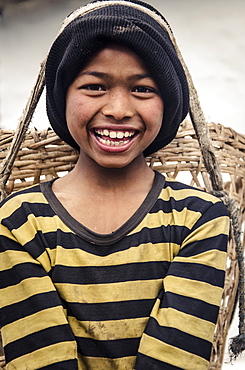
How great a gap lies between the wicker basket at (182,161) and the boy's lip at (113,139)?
1.14 ft

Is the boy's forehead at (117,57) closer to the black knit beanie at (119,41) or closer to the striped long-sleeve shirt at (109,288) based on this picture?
the black knit beanie at (119,41)

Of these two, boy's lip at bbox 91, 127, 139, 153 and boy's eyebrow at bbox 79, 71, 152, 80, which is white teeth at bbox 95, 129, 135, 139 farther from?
boy's eyebrow at bbox 79, 71, 152, 80

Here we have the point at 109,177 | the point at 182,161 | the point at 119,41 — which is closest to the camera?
the point at 119,41

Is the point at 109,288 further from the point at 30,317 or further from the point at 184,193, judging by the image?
the point at 184,193

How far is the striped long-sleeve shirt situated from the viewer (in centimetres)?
107

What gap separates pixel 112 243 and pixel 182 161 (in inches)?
18.1

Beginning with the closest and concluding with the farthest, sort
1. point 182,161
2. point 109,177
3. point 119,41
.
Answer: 1. point 119,41
2. point 109,177
3. point 182,161

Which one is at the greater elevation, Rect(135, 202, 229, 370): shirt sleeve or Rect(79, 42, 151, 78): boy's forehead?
Rect(79, 42, 151, 78): boy's forehead

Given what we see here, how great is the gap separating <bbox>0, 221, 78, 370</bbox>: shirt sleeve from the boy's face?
10.5 inches

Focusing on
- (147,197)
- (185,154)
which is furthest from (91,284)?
(185,154)

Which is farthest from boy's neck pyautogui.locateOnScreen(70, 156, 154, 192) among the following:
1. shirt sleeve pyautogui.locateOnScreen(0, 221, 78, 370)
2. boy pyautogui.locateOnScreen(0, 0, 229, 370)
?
shirt sleeve pyautogui.locateOnScreen(0, 221, 78, 370)

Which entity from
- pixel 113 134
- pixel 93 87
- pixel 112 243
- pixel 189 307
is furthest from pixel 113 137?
pixel 189 307

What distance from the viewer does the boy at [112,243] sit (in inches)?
42.2

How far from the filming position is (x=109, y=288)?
112 centimetres
